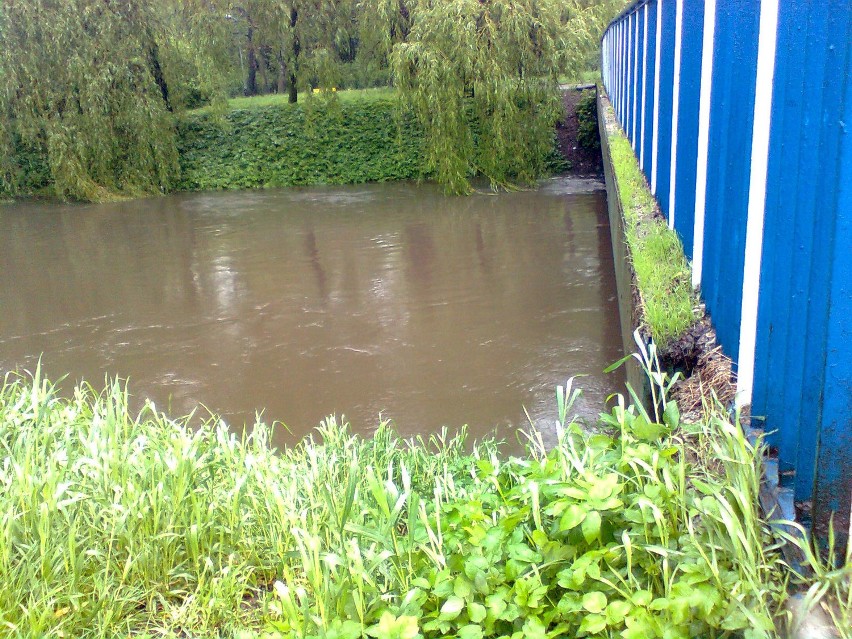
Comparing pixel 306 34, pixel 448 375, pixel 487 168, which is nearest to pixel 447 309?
pixel 448 375

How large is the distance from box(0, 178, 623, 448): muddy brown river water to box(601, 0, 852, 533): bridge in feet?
8.30

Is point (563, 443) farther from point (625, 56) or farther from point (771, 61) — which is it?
point (625, 56)

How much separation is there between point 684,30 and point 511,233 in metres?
7.26

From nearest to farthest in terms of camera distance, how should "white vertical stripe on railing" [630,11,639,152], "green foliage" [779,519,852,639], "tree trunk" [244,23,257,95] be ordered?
"green foliage" [779,519,852,639] < "white vertical stripe on railing" [630,11,639,152] < "tree trunk" [244,23,257,95]

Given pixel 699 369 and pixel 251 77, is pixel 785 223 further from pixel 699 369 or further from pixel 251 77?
pixel 251 77

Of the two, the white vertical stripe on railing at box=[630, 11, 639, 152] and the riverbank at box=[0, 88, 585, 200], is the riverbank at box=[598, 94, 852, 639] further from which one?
the riverbank at box=[0, 88, 585, 200]

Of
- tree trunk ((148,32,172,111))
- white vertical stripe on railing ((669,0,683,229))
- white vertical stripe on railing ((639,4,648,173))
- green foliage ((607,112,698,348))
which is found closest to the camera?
green foliage ((607,112,698,348))

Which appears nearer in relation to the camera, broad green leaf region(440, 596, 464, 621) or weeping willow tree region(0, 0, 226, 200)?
broad green leaf region(440, 596, 464, 621)

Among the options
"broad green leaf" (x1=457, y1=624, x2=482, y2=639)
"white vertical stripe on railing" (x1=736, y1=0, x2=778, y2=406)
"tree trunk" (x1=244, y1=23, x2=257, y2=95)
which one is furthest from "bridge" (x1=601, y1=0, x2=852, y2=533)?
"tree trunk" (x1=244, y1=23, x2=257, y2=95)

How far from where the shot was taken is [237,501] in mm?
2676

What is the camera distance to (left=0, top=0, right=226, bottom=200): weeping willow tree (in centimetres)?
1559

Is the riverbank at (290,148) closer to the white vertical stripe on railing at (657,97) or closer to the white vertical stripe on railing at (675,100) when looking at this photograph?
the white vertical stripe on railing at (657,97)

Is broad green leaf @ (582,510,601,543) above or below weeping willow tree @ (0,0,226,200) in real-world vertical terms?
below

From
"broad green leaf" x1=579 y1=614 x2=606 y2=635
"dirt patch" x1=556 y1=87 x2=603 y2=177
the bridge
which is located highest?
the bridge
